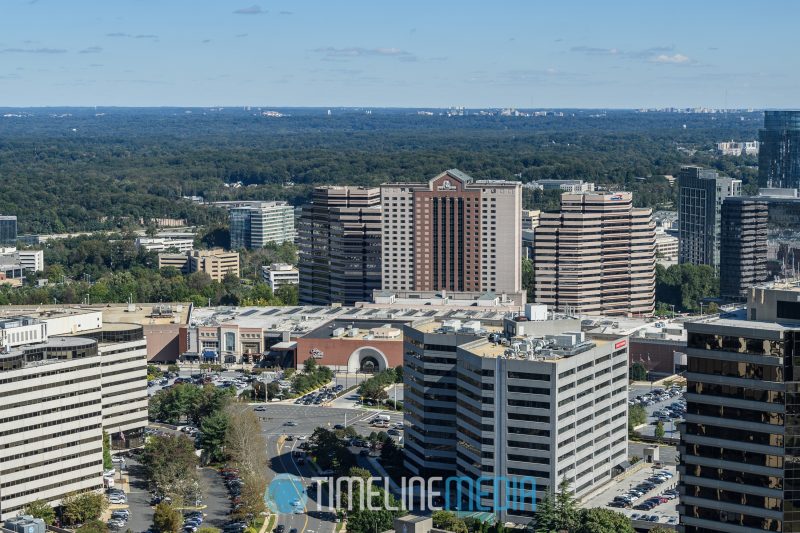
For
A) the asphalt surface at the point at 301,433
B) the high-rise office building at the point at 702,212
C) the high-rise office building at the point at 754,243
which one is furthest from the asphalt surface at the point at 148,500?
the high-rise office building at the point at 702,212

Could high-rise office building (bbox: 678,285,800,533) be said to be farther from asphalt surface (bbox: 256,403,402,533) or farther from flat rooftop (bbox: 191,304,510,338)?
flat rooftop (bbox: 191,304,510,338)

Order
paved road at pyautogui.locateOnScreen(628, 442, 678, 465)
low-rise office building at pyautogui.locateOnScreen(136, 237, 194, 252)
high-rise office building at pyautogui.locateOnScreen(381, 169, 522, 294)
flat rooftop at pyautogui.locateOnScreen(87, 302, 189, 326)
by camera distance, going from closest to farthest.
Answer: paved road at pyautogui.locateOnScreen(628, 442, 678, 465), flat rooftop at pyautogui.locateOnScreen(87, 302, 189, 326), high-rise office building at pyautogui.locateOnScreen(381, 169, 522, 294), low-rise office building at pyautogui.locateOnScreen(136, 237, 194, 252)

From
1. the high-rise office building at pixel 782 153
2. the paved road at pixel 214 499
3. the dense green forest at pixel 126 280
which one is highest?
the high-rise office building at pixel 782 153

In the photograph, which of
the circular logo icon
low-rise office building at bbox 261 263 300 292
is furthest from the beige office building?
the circular logo icon

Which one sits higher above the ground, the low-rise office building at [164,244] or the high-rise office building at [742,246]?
the high-rise office building at [742,246]

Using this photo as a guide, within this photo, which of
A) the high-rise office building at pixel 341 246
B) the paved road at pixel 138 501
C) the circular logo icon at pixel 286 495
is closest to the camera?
the paved road at pixel 138 501

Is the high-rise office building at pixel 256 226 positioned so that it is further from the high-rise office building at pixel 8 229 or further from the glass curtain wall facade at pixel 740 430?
the glass curtain wall facade at pixel 740 430
